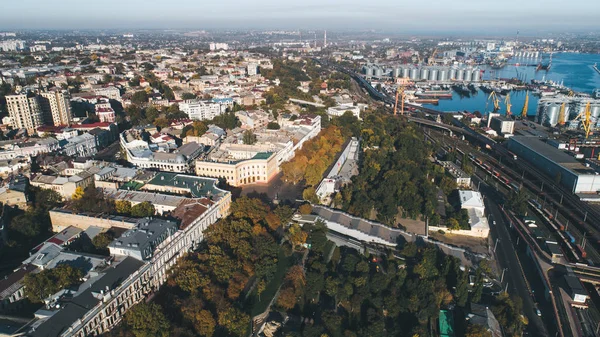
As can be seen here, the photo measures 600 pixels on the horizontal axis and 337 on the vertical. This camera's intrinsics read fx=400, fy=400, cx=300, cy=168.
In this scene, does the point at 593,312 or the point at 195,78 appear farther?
the point at 195,78

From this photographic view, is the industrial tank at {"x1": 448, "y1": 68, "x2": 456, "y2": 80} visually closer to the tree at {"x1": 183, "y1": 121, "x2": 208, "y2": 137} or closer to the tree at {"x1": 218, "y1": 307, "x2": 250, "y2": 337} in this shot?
the tree at {"x1": 183, "y1": 121, "x2": 208, "y2": 137}

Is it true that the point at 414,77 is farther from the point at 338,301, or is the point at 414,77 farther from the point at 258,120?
the point at 338,301

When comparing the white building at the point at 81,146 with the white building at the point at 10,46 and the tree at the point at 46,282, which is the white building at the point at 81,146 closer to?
the tree at the point at 46,282

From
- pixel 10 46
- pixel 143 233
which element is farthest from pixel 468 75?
pixel 10 46

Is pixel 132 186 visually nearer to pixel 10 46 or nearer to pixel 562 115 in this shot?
pixel 562 115

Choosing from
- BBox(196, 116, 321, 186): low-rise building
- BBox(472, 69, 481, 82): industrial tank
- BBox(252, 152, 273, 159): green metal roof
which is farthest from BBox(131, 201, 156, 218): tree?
BBox(472, 69, 481, 82): industrial tank

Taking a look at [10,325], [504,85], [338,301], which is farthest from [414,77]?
[10,325]
